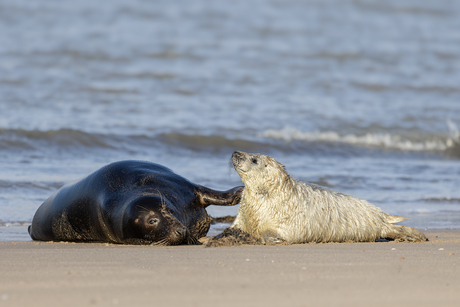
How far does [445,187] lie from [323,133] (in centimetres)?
497

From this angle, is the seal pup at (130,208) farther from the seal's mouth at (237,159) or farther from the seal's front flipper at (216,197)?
the seal's mouth at (237,159)

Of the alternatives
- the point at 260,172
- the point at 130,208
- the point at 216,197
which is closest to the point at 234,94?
the point at 216,197

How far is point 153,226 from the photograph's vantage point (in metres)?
4.83

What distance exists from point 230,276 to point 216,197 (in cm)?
210

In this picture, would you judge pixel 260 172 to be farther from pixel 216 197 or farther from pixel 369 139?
pixel 369 139

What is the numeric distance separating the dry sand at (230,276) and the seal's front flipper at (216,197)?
0.80 meters

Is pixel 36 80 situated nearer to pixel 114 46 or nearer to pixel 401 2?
pixel 114 46

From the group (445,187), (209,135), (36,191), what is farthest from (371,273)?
(209,135)

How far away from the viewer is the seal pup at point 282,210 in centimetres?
506

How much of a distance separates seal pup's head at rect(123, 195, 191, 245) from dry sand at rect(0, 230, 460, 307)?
0.15 metres

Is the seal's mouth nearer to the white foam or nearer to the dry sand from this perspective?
the dry sand

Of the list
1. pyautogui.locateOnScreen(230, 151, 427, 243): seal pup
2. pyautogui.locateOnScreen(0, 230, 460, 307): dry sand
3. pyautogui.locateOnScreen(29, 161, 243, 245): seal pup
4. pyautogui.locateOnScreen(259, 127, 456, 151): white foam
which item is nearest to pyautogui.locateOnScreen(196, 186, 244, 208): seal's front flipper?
pyautogui.locateOnScreen(29, 161, 243, 245): seal pup

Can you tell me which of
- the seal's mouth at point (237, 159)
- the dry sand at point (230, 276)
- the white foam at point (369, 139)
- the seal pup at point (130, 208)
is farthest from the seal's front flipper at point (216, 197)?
the white foam at point (369, 139)

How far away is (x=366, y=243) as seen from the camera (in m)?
5.20
